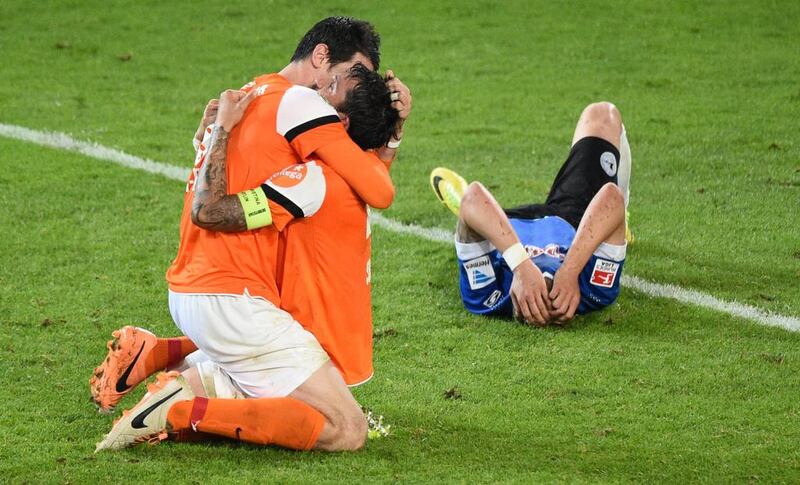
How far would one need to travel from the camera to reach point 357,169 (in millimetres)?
4543

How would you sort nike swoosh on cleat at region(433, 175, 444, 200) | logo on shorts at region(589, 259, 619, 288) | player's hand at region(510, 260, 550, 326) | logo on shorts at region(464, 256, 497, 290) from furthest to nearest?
nike swoosh on cleat at region(433, 175, 444, 200) < logo on shorts at region(464, 256, 497, 290) < logo on shorts at region(589, 259, 619, 288) < player's hand at region(510, 260, 550, 326)

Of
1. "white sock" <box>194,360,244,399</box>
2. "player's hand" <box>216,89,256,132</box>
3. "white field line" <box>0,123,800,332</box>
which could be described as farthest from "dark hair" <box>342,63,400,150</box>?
"white field line" <box>0,123,800,332</box>

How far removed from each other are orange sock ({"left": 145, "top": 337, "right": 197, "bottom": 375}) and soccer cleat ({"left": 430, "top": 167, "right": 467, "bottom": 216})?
2.60m

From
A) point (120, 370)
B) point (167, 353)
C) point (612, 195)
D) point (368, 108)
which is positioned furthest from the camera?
point (612, 195)

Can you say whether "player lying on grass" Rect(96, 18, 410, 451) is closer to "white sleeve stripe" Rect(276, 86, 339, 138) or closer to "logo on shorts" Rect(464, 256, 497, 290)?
"white sleeve stripe" Rect(276, 86, 339, 138)

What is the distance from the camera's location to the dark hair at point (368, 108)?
4.68 m

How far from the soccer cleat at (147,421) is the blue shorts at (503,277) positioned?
1.92m

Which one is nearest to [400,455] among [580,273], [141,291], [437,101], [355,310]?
[355,310]

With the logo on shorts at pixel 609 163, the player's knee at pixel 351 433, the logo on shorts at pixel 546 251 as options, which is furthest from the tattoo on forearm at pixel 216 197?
the logo on shorts at pixel 609 163

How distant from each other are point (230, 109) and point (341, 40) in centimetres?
54

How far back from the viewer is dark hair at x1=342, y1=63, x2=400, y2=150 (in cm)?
468

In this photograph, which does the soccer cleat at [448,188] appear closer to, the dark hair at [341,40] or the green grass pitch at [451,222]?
the green grass pitch at [451,222]

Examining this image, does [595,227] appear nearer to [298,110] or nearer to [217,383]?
[298,110]

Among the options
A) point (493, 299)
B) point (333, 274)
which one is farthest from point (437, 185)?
point (333, 274)
